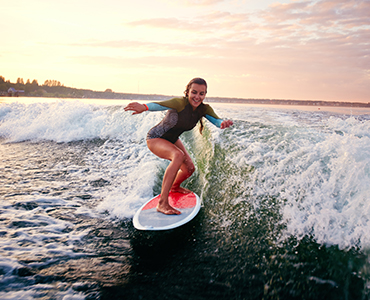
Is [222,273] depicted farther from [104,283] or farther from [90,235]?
[90,235]

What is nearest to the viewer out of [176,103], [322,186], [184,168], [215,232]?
[215,232]

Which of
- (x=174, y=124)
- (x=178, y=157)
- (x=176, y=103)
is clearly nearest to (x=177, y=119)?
(x=174, y=124)

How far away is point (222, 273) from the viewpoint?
258cm

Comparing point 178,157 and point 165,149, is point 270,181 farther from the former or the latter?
point 165,149

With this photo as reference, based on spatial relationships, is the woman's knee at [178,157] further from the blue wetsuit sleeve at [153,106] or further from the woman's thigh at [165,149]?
the blue wetsuit sleeve at [153,106]

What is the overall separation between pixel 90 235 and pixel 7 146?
8.76 m

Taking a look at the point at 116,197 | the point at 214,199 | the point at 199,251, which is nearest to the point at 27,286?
the point at 199,251

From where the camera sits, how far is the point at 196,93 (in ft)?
12.5

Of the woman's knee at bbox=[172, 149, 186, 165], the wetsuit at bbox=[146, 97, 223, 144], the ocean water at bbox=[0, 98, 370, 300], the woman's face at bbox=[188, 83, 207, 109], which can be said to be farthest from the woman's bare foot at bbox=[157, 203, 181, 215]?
the woman's face at bbox=[188, 83, 207, 109]

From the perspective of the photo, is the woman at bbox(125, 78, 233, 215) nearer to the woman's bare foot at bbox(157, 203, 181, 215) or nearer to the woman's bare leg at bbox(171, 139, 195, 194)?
the woman's bare foot at bbox(157, 203, 181, 215)

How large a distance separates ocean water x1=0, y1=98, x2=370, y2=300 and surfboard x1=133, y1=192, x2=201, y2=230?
170 mm

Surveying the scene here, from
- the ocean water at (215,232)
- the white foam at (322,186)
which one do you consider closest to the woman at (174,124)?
A: the ocean water at (215,232)

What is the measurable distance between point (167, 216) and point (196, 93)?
1.96 meters

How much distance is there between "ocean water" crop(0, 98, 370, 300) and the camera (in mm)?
2416
